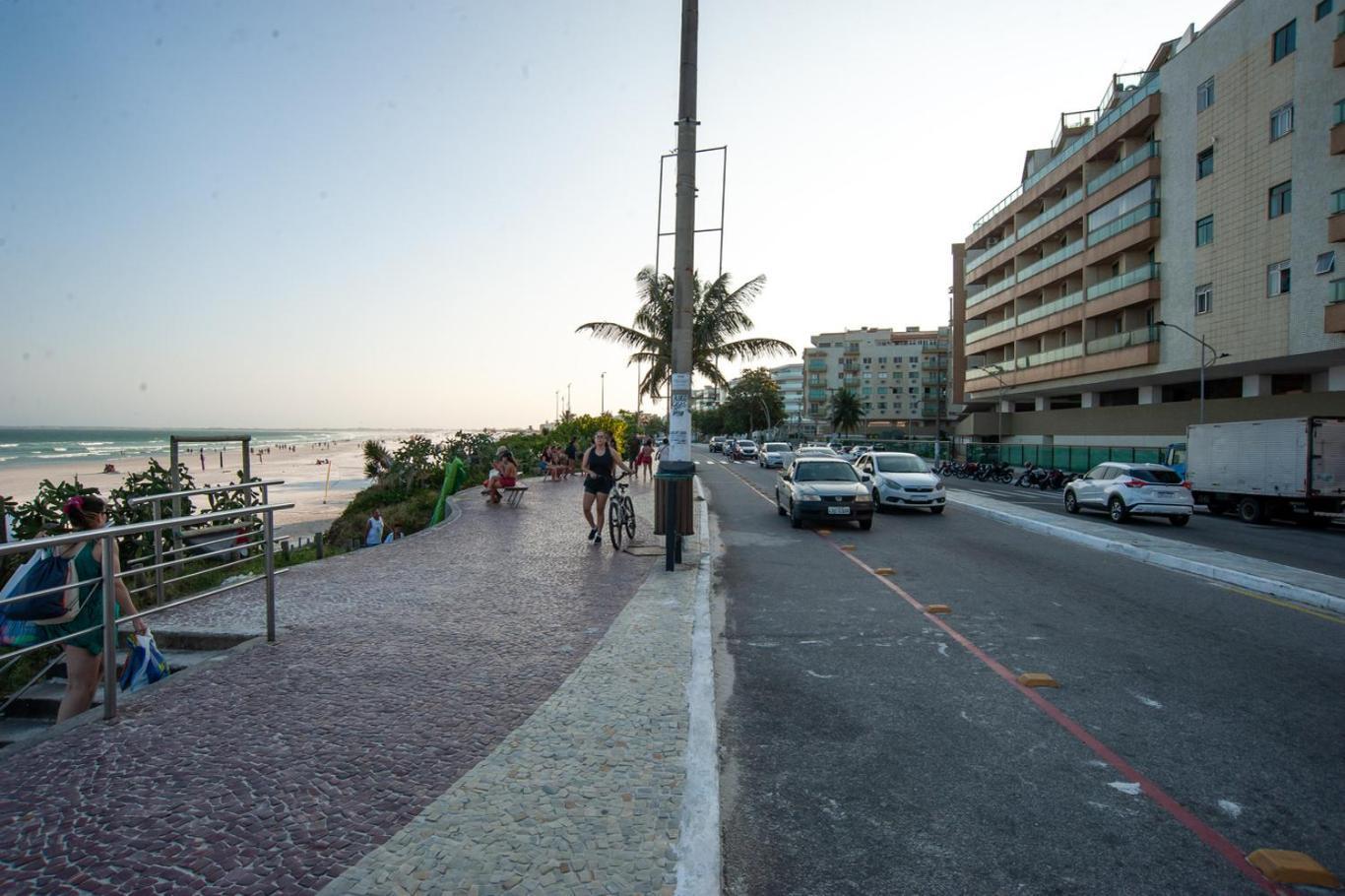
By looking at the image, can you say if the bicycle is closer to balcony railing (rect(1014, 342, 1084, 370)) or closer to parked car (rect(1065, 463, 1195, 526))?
parked car (rect(1065, 463, 1195, 526))

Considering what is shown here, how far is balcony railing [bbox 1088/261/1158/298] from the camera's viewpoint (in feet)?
115

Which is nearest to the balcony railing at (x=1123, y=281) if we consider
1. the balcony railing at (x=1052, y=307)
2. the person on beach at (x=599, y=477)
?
the balcony railing at (x=1052, y=307)

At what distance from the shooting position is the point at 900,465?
19938 mm

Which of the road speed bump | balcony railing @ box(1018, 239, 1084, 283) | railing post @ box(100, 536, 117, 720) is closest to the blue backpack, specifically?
railing post @ box(100, 536, 117, 720)

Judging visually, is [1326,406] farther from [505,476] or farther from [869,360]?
[869,360]

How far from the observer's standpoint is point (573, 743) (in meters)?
4.17

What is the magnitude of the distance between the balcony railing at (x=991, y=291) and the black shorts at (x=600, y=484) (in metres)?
46.8

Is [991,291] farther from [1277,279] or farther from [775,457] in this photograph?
[1277,279]

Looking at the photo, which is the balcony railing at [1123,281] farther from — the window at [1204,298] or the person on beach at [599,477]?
the person on beach at [599,477]

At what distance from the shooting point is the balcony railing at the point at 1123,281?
1380 inches

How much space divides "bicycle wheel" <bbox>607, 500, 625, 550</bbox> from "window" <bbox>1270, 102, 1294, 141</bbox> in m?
30.1

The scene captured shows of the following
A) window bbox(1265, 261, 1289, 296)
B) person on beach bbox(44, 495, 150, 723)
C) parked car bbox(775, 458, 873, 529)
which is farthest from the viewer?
window bbox(1265, 261, 1289, 296)

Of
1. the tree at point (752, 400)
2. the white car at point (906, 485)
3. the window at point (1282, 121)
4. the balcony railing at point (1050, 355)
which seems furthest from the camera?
the tree at point (752, 400)

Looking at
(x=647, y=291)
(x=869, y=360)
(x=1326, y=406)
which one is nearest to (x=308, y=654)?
(x=647, y=291)
